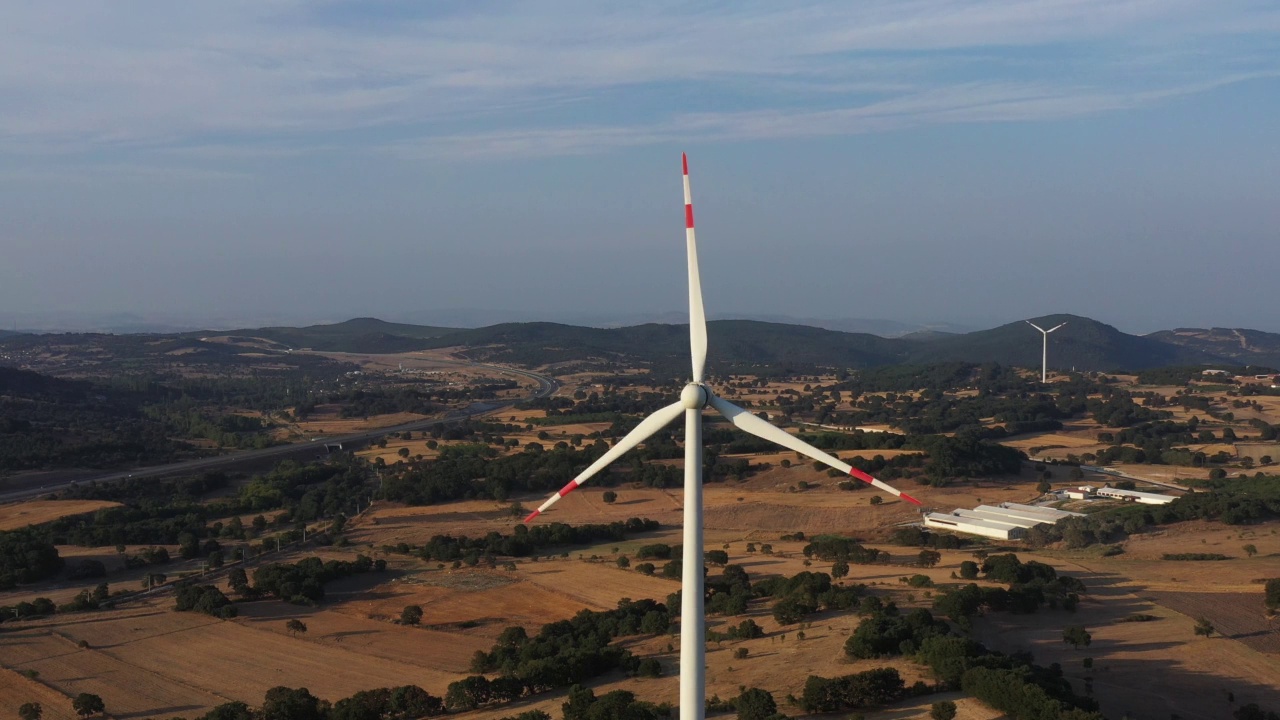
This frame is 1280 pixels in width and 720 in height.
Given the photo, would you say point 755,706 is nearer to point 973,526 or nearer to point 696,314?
point 696,314

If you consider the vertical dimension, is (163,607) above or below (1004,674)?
below

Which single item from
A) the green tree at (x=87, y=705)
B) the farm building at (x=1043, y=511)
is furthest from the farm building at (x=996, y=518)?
the green tree at (x=87, y=705)

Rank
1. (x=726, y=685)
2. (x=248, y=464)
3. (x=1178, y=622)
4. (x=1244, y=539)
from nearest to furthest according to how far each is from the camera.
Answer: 1. (x=726, y=685)
2. (x=1178, y=622)
3. (x=1244, y=539)
4. (x=248, y=464)

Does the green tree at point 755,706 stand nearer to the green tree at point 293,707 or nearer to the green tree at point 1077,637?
the green tree at point 293,707

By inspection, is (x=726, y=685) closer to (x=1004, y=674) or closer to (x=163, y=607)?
(x=1004, y=674)

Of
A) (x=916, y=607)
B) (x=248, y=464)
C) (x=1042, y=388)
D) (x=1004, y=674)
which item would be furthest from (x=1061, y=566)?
(x=1042, y=388)

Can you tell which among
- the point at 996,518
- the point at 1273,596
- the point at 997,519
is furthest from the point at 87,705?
the point at 996,518

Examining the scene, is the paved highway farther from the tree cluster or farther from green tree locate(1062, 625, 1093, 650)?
green tree locate(1062, 625, 1093, 650)
